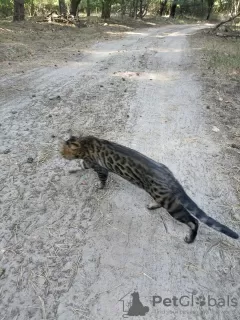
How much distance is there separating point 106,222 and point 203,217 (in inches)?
47.9

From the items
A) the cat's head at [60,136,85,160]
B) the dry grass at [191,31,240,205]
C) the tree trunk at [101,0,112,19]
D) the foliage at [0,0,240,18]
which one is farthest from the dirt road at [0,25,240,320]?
the foliage at [0,0,240,18]

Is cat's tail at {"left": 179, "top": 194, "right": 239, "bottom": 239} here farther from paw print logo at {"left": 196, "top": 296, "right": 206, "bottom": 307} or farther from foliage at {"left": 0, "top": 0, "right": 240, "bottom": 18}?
foliage at {"left": 0, "top": 0, "right": 240, "bottom": 18}

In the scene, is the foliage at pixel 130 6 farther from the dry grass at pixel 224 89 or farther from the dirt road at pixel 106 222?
the dirt road at pixel 106 222

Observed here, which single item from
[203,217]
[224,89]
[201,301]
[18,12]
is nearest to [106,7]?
[18,12]

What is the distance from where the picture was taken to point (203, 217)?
129 inches

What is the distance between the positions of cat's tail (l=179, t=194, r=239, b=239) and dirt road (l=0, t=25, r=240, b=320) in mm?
432

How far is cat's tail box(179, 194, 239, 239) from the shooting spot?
321 centimetres

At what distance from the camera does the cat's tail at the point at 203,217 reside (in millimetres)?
3207

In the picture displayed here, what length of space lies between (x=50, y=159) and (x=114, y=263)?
7.54 ft

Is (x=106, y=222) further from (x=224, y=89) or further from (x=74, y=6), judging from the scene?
(x=74, y=6)

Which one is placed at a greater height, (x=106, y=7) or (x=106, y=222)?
(x=106, y=7)

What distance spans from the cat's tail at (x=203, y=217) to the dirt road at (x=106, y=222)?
432 mm

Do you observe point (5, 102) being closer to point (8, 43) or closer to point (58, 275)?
point (58, 275)

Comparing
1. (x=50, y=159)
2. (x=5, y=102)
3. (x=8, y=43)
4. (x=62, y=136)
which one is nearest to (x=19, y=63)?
(x=8, y=43)
